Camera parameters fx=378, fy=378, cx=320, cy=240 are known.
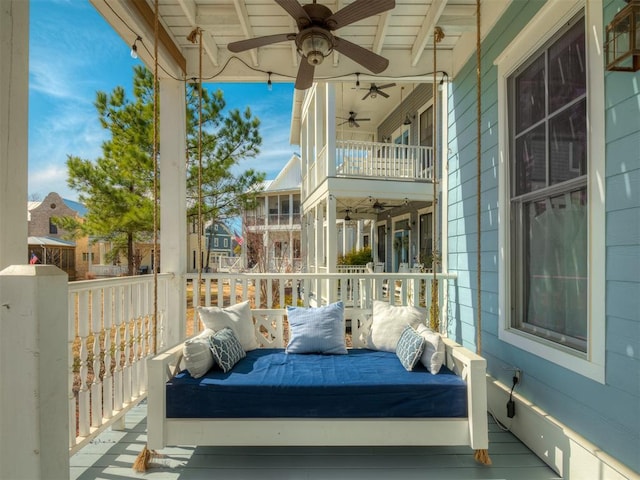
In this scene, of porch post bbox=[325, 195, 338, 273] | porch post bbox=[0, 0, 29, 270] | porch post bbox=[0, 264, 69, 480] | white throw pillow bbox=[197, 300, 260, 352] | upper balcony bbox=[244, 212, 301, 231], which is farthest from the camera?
upper balcony bbox=[244, 212, 301, 231]

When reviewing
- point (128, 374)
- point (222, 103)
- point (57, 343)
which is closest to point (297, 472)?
point (128, 374)

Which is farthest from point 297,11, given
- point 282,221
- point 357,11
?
point 282,221

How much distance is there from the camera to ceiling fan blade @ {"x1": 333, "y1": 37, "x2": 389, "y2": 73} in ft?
8.43

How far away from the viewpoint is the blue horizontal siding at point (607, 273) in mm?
1729

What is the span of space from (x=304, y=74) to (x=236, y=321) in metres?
1.99

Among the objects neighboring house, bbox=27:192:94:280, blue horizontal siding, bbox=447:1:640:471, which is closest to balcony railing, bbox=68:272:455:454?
blue horizontal siding, bbox=447:1:640:471

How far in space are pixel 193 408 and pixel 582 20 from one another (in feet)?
10.2

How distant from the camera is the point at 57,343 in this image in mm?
665

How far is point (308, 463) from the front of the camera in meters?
2.24

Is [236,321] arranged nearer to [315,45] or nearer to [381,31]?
[315,45]

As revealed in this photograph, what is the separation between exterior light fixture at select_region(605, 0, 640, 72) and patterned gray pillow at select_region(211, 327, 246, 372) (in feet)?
8.53

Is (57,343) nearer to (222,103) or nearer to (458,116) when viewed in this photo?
(458,116)

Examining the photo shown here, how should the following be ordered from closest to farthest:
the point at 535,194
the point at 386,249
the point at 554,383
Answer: the point at 554,383 → the point at 535,194 → the point at 386,249

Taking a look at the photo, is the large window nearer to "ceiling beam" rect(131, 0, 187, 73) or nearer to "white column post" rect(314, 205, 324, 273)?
"ceiling beam" rect(131, 0, 187, 73)
